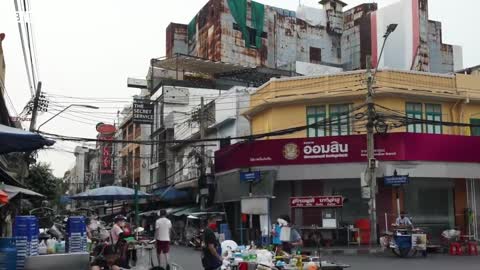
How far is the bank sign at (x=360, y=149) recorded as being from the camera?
25797mm

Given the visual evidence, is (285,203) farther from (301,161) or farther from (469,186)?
(469,186)

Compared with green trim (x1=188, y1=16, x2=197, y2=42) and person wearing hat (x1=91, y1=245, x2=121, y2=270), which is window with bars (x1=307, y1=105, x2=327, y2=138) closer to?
person wearing hat (x1=91, y1=245, x2=121, y2=270)

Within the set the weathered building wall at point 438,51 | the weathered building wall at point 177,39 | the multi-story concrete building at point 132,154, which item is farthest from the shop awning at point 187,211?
the weathered building wall at point 438,51

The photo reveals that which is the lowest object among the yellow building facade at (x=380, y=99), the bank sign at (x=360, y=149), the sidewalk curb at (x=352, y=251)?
the sidewalk curb at (x=352, y=251)

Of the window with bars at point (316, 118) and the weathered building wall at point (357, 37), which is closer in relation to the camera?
the window with bars at point (316, 118)

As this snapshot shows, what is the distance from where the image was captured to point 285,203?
91.6 feet

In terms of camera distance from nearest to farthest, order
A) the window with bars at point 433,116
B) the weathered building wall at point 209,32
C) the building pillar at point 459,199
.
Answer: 1. the building pillar at point 459,199
2. the window with bars at point 433,116
3. the weathered building wall at point 209,32

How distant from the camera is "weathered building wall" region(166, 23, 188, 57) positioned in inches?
2329

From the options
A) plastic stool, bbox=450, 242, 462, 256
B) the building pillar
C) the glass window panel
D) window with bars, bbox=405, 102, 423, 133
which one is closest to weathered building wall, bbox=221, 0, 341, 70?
the glass window panel

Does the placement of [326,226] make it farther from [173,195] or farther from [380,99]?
[173,195]

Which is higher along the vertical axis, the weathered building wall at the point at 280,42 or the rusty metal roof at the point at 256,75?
the weathered building wall at the point at 280,42

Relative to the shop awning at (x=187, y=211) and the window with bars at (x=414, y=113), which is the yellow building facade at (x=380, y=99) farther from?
the shop awning at (x=187, y=211)

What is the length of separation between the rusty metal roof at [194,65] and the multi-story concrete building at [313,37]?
0.89 meters

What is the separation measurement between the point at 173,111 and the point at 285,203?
19.9 meters
